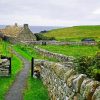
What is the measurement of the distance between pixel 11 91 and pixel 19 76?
7197 mm

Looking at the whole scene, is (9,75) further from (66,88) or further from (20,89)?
(66,88)

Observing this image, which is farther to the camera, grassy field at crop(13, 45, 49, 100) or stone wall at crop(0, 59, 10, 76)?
stone wall at crop(0, 59, 10, 76)

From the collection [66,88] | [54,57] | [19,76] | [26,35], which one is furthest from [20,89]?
[26,35]

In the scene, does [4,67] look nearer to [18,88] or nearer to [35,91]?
[18,88]

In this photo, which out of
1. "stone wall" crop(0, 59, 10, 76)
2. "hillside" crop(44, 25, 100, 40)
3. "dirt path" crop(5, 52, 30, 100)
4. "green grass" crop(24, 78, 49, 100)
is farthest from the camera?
"hillside" crop(44, 25, 100, 40)

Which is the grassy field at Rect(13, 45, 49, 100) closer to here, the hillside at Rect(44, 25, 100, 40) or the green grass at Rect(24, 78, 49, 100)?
the green grass at Rect(24, 78, 49, 100)

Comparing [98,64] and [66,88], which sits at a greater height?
[98,64]

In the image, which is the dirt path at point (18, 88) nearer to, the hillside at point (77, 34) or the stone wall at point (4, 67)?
the stone wall at point (4, 67)

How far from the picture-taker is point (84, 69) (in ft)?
40.8

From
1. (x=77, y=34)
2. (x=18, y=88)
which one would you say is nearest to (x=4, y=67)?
(x=18, y=88)

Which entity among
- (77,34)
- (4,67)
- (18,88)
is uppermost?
(4,67)

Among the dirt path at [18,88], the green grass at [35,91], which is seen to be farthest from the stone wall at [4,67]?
the green grass at [35,91]

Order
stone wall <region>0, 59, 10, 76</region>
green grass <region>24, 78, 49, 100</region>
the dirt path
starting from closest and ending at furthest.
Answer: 1. green grass <region>24, 78, 49, 100</region>
2. the dirt path
3. stone wall <region>0, 59, 10, 76</region>

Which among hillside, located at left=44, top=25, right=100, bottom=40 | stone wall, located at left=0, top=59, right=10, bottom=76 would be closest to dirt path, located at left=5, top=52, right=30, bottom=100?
stone wall, located at left=0, top=59, right=10, bottom=76
